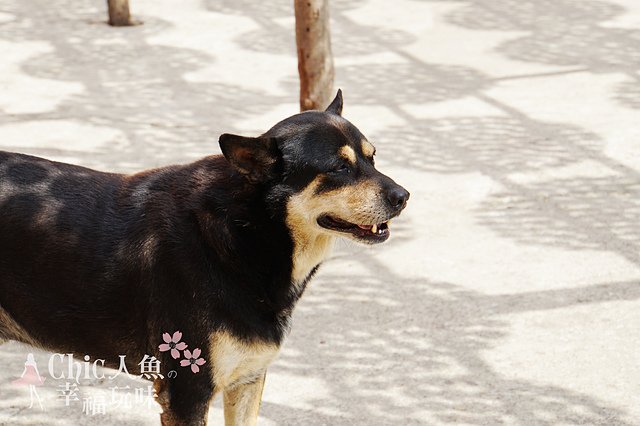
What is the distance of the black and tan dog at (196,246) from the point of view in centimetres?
410

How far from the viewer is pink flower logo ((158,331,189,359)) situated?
4.06 m

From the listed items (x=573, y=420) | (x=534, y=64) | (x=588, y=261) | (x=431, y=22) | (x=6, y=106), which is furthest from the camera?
(x=431, y=22)

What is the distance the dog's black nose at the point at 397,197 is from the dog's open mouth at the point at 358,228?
0.32 feet

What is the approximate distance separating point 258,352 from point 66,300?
2.41 ft

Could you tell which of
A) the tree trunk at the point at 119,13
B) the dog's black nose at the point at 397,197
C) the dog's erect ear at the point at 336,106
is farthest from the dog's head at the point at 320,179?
the tree trunk at the point at 119,13

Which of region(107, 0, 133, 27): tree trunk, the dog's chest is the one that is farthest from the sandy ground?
the dog's chest

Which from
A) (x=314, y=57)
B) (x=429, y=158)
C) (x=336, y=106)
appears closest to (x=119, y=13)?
(x=429, y=158)

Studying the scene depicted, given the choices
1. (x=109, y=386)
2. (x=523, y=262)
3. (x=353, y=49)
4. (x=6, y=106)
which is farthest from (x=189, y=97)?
(x=109, y=386)

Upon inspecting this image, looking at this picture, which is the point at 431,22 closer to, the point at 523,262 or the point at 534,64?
the point at 534,64

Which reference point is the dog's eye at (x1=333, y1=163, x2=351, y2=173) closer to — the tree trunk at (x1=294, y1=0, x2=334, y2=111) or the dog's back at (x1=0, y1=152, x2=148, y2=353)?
the dog's back at (x1=0, y1=152, x2=148, y2=353)

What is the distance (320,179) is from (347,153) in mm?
136

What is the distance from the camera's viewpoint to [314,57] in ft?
24.3

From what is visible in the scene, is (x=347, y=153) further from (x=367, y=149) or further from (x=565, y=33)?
(x=565, y=33)

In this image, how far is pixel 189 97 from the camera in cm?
1041
